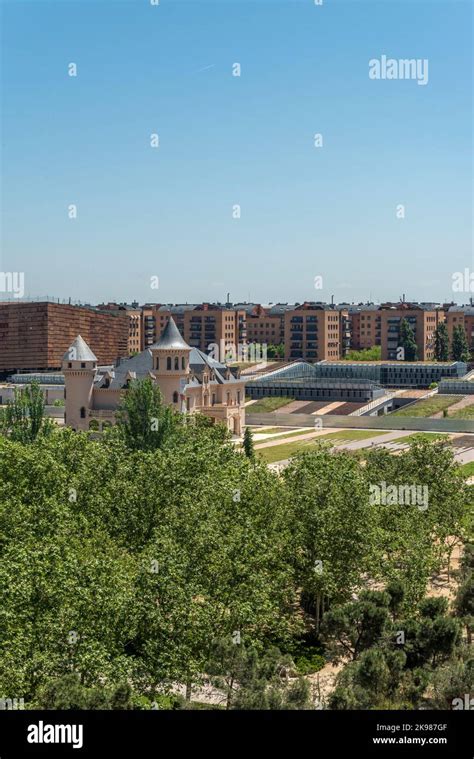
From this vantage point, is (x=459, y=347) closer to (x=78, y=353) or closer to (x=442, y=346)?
(x=442, y=346)

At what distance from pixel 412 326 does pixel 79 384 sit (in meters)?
73.2

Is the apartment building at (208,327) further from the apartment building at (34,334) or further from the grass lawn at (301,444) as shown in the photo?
the grass lawn at (301,444)

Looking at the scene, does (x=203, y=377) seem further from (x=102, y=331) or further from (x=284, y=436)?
(x=102, y=331)

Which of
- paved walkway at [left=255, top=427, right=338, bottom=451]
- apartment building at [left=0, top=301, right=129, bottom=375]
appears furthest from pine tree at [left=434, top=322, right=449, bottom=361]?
apartment building at [left=0, top=301, right=129, bottom=375]

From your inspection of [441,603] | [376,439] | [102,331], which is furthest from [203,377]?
[441,603]

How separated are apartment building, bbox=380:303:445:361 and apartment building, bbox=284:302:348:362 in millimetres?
7431

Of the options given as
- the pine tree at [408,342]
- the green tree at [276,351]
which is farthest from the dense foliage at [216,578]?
the green tree at [276,351]

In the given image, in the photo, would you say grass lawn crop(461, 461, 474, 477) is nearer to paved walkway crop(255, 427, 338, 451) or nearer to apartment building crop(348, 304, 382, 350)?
paved walkway crop(255, 427, 338, 451)

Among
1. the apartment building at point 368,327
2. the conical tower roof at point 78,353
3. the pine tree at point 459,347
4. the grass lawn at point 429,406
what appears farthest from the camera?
the apartment building at point 368,327

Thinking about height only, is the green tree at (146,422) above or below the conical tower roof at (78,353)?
below

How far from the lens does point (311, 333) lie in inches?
5271

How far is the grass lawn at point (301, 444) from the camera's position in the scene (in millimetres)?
63031

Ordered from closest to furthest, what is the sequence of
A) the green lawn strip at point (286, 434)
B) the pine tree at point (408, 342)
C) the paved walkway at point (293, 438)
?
the paved walkway at point (293, 438) < the green lawn strip at point (286, 434) < the pine tree at point (408, 342)

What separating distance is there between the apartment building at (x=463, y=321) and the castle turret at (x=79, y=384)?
79.0 m
